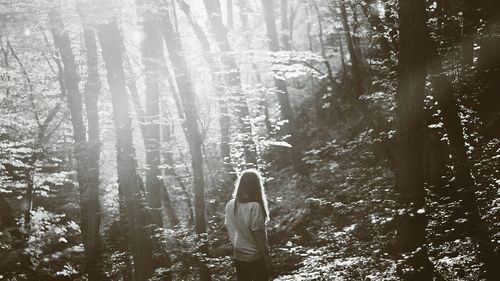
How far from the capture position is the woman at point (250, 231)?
211 inches

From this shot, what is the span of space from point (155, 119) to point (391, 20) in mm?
7251

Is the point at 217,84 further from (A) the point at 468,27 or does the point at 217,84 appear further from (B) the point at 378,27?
(A) the point at 468,27

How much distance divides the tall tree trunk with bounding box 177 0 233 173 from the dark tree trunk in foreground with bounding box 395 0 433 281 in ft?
25.0

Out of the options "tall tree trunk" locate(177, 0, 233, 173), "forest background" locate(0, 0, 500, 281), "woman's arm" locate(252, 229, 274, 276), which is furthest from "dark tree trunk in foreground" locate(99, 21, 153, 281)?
"woman's arm" locate(252, 229, 274, 276)

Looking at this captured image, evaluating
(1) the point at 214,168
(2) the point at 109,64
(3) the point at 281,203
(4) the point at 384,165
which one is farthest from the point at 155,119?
(1) the point at 214,168

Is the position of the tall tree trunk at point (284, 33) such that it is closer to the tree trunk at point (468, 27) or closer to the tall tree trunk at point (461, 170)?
the tree trunk at point (468, 27)

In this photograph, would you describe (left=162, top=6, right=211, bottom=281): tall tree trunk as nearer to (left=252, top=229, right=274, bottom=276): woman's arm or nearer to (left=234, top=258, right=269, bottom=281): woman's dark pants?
(left=234, top=258, right=269, bottom=281): woman's dark pants

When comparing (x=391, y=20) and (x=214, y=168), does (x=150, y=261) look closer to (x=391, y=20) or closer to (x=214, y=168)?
(x=391, y=20)

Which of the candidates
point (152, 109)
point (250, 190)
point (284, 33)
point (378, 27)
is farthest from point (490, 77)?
point (284, 33)

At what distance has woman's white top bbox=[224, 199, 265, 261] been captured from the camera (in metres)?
5.38

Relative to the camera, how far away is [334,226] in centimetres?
1188

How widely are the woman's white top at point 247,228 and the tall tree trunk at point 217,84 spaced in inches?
327

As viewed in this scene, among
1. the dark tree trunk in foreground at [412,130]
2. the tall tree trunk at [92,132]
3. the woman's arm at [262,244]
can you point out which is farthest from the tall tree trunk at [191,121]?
the woman's arm at [262,244]

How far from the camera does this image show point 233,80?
15.6 meters
